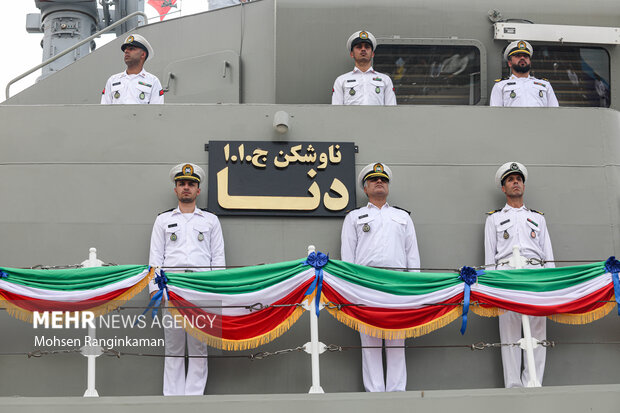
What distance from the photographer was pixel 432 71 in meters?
Answer: 7.68

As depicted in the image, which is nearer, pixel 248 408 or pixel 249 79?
pixel 248 408

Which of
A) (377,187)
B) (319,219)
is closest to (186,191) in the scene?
(319,219)

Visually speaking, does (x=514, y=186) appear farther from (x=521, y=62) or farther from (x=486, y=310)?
(x=521, y=62)

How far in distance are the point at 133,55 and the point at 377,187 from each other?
2482mm

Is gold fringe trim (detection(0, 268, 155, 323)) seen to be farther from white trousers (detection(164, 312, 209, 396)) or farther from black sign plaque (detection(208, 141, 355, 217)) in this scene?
black sign plaque (detection(208, 141, 355, 217))

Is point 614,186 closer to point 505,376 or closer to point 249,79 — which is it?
point 505,376

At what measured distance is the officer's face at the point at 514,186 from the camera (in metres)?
6.07

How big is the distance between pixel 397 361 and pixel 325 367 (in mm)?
521

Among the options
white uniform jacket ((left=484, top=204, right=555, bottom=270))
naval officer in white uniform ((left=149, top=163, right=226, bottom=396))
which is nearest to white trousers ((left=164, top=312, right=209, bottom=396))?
naval officer in white uniform ((left=149, top=163, right=226, bottom=396))

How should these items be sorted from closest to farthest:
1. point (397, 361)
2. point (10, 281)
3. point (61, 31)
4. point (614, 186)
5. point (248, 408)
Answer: point (248, 408) → point (10, 281) → point (397, 361) → point (614, 186) → point (61, 31)

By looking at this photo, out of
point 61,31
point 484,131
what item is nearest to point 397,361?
point 484,131

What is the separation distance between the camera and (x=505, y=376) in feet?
18.7

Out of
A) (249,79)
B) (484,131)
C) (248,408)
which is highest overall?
(249,79)

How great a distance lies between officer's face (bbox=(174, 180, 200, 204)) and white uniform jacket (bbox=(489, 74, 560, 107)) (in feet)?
8.65
